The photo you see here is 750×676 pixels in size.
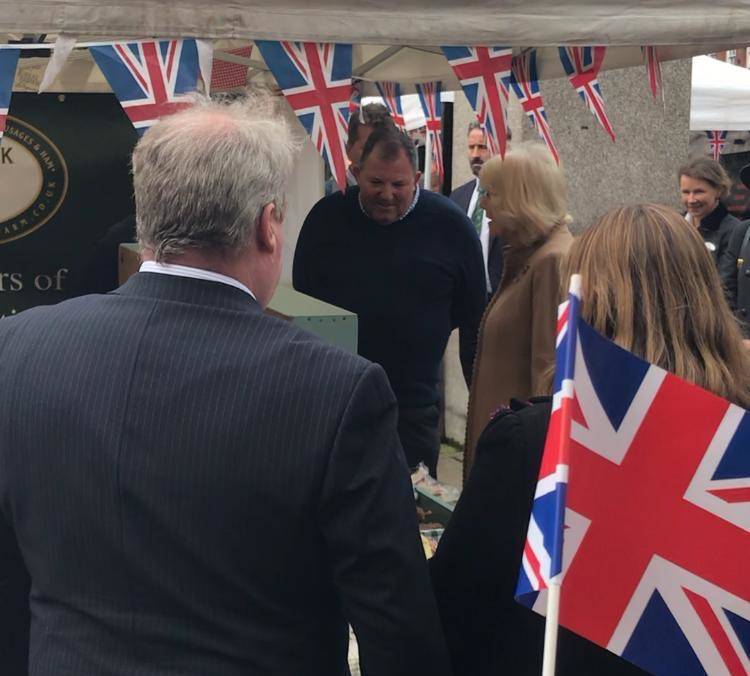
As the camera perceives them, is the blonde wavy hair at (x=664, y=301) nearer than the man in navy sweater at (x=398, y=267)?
Yes

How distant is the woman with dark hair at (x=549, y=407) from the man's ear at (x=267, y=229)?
46 centimetres

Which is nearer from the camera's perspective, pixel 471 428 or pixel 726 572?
Result: pixel 726 572

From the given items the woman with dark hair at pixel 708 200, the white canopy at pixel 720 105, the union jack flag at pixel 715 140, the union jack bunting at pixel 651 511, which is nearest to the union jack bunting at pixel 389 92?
the woman with dark hair at pixel 708 200

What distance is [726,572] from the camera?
1488 mm

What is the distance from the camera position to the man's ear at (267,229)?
1647 mm

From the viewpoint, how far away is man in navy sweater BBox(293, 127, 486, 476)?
155 inches

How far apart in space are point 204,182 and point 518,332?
7.11ft

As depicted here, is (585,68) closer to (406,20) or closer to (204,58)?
(406,20)

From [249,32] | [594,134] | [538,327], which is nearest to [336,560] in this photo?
[249,32]

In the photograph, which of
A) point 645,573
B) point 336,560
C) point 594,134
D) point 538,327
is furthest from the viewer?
point 594,134

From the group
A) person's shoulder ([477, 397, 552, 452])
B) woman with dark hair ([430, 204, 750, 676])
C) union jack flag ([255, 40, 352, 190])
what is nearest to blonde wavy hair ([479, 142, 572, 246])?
union jack flag ([255, 40, 352, 190])

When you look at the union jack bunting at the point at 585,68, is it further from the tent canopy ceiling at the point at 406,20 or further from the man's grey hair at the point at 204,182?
the man's grey hair at the point at 204,182

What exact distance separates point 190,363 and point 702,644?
854 millimetres

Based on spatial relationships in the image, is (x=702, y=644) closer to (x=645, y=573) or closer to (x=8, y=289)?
(x=645, y=573)
